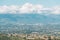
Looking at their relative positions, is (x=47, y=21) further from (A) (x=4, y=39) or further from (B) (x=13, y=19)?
(A) (x=4, y=39)

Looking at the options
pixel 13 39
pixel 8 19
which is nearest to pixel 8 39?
pixel 13 39

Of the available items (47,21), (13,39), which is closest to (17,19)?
(47,21)

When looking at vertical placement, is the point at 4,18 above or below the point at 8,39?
above

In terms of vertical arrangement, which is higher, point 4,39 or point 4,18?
point 4,18

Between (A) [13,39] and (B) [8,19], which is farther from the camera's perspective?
(B) [8,19]

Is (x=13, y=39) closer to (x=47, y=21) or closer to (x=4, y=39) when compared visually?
(x=4, y=39)

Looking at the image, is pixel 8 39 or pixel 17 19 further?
pixel 17 19

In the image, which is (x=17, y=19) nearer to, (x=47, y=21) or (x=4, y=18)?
(x=4, y=18)

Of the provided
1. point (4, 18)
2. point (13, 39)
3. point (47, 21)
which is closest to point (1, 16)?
point (4, 18)
